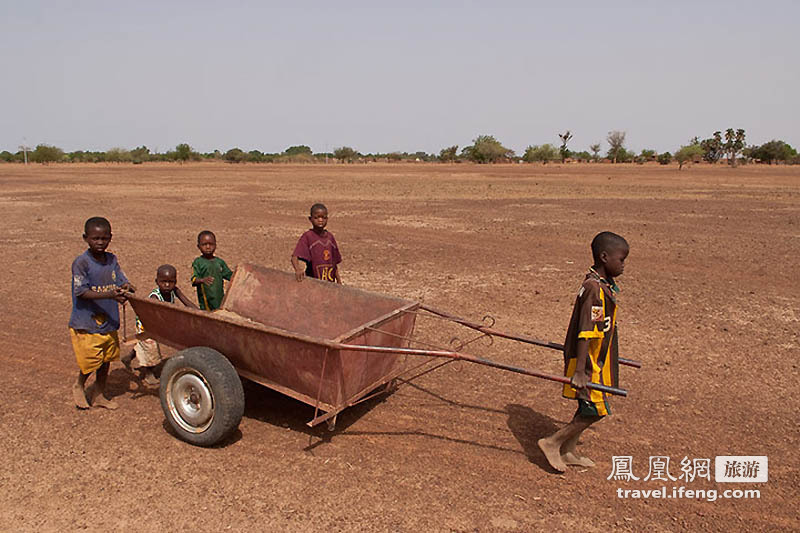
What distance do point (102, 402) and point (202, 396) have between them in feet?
4.00

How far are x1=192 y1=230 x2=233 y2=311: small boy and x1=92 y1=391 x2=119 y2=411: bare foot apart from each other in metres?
A: 1.17

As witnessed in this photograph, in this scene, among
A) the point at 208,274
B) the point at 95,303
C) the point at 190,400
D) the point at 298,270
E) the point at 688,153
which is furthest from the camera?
the point at 688,153

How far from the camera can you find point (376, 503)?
10.9 feet

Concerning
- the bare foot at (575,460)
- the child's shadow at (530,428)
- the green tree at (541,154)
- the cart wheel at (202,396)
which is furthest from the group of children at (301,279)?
the green tree at (541,154)

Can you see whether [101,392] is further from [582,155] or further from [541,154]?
[582,155]

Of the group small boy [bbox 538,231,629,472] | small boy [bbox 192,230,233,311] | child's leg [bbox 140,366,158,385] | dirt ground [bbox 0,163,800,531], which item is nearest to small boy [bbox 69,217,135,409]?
dirt ground [bbox 0,163,800,531]

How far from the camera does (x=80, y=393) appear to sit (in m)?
4.46

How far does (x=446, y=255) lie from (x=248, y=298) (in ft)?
18.7

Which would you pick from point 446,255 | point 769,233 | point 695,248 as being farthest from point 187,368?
point 769,233

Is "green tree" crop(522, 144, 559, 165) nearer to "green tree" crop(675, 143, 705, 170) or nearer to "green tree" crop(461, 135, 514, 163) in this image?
"green tree" crop(461, 135, 514, 163)

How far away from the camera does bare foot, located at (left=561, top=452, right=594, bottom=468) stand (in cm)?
373

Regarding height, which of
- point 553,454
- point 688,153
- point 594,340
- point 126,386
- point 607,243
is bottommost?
point 126,386

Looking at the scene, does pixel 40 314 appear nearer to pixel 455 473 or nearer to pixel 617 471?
pixel 455 473

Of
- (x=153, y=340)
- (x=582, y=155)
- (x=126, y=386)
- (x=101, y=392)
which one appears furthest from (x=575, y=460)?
(x=582, y=155)
